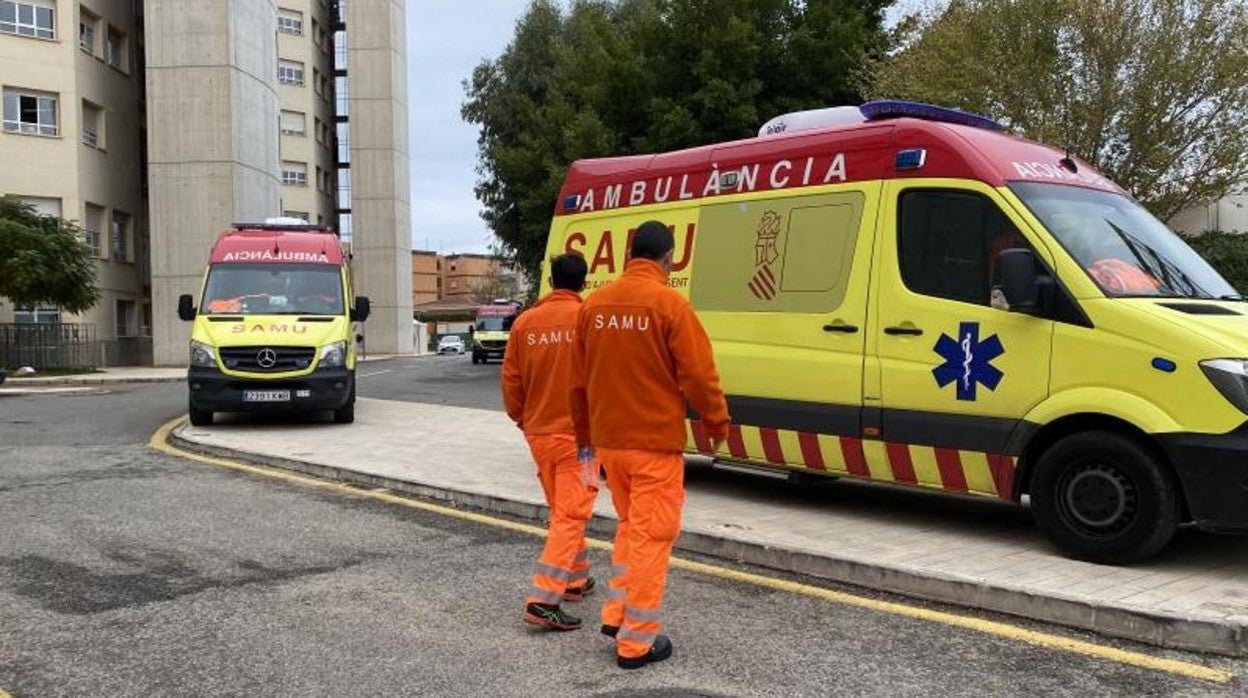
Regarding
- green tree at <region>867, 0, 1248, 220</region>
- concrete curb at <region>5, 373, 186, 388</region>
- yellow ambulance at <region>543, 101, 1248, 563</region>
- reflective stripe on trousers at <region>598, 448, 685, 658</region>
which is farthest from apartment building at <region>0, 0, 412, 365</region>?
reflective stripe on trousers at <region>598, 448, 685, 658</region>

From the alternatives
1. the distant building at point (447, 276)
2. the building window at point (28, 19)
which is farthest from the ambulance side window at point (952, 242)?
the distant building at point (447, 276)

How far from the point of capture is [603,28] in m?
25.6

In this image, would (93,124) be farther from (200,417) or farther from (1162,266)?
(1162,266)

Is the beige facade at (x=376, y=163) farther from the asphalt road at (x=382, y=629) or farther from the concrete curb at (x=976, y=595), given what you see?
the concrete curb at (x=976, y=595)

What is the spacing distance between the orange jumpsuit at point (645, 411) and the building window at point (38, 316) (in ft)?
116

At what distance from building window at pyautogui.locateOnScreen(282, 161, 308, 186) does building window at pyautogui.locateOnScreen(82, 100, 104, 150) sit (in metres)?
23.2

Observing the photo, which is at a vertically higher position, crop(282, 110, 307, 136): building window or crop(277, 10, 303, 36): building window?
crop(277, 10, 303, 36): building window

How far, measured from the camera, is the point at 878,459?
22.6 ft

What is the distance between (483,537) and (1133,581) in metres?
3.94

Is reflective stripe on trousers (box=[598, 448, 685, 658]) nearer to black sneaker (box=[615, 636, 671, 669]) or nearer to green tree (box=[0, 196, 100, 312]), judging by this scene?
black sneaker (box=[615, 636, 671, 669])

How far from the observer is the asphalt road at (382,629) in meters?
4.24

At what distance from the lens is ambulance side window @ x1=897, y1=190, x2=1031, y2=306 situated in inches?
252

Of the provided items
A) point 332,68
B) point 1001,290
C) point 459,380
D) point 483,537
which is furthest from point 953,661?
point 332,68

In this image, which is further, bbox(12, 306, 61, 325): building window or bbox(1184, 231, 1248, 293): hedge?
bbox(12, 306, 61, 325): building window
